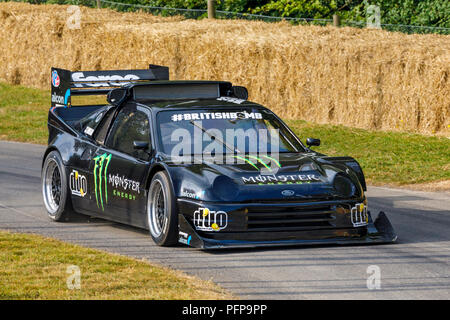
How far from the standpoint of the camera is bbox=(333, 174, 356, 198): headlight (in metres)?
8.80

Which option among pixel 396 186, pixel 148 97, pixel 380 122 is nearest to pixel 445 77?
pixel 380 122

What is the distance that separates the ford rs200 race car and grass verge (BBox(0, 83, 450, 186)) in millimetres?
4573

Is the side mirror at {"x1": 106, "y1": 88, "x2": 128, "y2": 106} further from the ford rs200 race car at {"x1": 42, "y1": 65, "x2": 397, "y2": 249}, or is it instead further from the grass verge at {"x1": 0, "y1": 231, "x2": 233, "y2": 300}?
the grass verge at {"x1": 0, "y1": 231, "x2": 233, "y2": 300}

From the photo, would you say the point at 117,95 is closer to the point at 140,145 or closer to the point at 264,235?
the point at 140,145

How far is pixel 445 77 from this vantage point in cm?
1770

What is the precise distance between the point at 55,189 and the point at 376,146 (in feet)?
26.7

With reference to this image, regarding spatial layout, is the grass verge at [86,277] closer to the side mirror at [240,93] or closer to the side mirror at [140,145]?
the side mirror at [140,145]

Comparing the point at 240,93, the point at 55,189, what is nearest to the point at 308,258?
the point at 240,93

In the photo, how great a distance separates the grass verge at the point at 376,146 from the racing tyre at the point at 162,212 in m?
6.07

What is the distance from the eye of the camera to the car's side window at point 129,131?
9781 mm

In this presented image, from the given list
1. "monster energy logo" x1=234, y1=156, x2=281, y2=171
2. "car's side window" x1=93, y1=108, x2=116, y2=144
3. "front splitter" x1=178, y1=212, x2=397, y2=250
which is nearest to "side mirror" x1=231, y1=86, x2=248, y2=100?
"car's side window" x1=93, y1=108, x2=116, y2=144

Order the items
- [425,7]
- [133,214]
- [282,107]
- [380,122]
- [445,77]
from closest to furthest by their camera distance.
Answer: [133,214]
[445,77]
[380,122]
[282,107]
[425,7]
